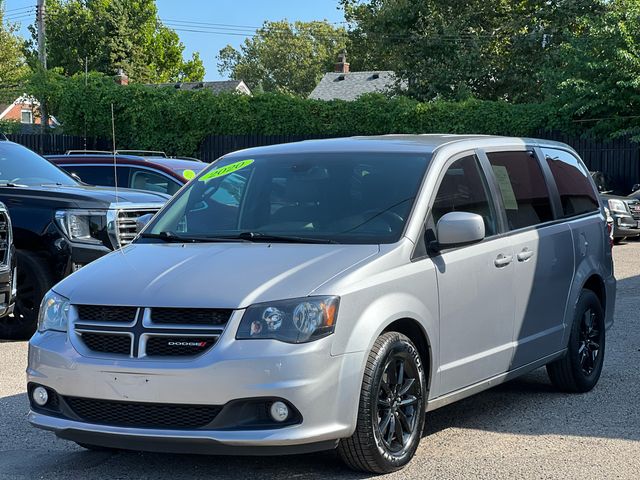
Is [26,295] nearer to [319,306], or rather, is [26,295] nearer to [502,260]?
[502,260]

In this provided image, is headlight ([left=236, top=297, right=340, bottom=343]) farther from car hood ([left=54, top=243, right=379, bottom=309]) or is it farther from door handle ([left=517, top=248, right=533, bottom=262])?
door handle ([left=517, top=248, right=533, bottom=262])

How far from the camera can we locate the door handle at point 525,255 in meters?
6.82

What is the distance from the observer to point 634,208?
22.8 meters

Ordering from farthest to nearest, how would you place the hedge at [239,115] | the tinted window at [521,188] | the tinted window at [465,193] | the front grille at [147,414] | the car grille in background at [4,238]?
the hedge at [239,115] < the car grille in background at [4,238] < the tinted window at [521,188] < the tinted window at [465,193] < the front grille at [147,414]

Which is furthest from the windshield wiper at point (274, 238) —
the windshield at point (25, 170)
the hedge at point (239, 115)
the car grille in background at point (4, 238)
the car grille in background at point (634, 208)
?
the hedge at point (239, 115)

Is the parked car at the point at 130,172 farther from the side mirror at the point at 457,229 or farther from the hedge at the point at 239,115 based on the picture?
the hedge at the point at 239,115

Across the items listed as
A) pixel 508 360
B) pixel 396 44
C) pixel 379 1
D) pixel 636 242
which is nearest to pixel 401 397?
pixel 508 360

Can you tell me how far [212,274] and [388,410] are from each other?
1100 millimetres

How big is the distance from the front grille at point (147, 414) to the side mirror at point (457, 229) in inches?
64.2

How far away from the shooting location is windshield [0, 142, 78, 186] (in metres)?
11.5

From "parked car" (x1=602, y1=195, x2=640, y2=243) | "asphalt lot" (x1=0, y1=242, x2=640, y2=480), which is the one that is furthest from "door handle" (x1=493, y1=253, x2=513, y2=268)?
"parked car" (x1=602, y1=195, x2=640, y2=243)

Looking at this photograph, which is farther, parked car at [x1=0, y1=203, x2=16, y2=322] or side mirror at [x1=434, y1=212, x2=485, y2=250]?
parked car at [x1=0, y1=203, x2=16, y2=322]

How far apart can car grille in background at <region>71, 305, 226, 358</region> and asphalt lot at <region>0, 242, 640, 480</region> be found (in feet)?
2.54

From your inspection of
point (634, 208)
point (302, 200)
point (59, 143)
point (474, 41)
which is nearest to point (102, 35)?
point (59, 143)
